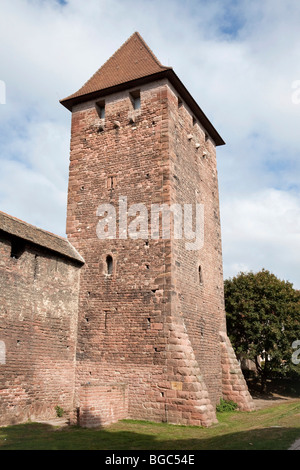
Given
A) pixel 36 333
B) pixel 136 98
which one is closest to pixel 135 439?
pixel 36 333

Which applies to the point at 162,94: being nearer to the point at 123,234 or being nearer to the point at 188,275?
the point at 123,234

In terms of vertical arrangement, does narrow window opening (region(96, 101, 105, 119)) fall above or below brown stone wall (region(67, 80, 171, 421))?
above

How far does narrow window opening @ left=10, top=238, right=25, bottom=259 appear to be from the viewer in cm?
1215

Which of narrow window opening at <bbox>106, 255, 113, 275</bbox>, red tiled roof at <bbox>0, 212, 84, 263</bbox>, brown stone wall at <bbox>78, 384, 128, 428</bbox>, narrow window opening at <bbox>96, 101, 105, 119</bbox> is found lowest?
brown stone wall at <bbox>78, 384, 128, 428</bbox>

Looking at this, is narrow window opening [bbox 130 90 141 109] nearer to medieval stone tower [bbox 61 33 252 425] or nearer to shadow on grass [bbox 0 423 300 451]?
medieval stone tower [bbox 61 33 252 425]

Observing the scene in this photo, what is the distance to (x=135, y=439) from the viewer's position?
927cm

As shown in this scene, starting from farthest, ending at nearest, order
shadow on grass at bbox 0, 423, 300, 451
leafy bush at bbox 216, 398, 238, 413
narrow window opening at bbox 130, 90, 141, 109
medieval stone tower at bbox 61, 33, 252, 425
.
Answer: narrow window opening at bbox 130, 90, 141, 109 → leafy bush at bbox 216, 398, 238, 413 → medieval stone tower at bbox 61, 33, 252, 425 → shadow on grass at bbox 0, 423, 300, 451

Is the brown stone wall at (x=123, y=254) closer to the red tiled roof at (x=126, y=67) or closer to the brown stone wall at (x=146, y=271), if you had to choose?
the brown stone wall at (x=146, y=271)

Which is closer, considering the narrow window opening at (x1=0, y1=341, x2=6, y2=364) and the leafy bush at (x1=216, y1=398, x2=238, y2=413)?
the narrow window opening at (x1=0, y1=341, x2=6, y2=364)

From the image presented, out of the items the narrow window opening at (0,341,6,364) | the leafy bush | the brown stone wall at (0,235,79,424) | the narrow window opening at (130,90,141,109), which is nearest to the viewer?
the narrow window opening at (0,341,6,364)

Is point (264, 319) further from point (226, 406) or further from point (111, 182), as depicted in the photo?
point (111, 182)

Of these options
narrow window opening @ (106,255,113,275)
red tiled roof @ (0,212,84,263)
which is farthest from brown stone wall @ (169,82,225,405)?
red tiled roof @ (0,212,84,263)

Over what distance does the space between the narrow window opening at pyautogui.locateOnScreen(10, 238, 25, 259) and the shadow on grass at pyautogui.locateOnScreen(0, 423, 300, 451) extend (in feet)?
15.4

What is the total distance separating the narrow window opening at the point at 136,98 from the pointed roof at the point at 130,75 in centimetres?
29
